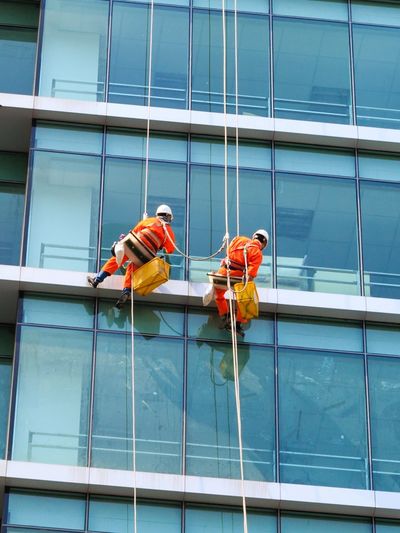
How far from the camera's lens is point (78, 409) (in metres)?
28.5

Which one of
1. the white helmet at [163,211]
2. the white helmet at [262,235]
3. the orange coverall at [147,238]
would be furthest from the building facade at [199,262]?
the white helmet at [163,211]

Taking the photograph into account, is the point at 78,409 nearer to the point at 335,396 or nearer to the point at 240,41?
the point at 335,396

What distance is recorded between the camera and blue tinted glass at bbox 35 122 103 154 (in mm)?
30812

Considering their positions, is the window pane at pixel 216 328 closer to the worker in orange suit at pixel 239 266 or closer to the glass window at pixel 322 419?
the worker in orange suit at pixel 239 266

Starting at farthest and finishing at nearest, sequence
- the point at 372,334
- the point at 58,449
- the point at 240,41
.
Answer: the point at 240,41, the point at 372,334, the point at 58,449

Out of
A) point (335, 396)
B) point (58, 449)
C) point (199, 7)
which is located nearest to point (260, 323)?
point (335, 396)

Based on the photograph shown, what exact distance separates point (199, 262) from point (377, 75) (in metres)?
5.40

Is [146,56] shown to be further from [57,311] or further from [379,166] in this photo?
[57,311]

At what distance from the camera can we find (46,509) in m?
27.8

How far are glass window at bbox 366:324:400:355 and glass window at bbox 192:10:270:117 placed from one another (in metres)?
4.64

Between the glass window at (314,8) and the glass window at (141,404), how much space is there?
734 centimetres

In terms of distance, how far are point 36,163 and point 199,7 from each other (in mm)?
4575

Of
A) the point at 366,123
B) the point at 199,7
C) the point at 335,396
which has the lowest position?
the point at 335,396

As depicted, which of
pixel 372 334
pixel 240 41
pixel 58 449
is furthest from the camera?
pixel 240 41
